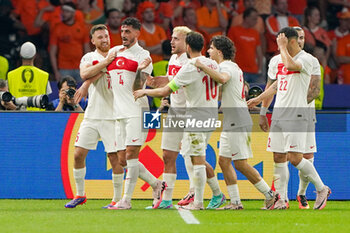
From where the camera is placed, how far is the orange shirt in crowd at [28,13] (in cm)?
1751

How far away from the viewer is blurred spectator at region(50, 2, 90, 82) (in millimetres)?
16969

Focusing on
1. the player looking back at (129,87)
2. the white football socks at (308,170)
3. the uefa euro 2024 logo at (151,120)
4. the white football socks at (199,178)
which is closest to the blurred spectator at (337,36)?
the uefa euro 2024 logo at (151,120)

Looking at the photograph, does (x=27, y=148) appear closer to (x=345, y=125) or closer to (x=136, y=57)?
(x=136, y=57)

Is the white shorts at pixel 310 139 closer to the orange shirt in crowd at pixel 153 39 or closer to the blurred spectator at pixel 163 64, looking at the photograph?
the blurred spectator at pixel 163 64

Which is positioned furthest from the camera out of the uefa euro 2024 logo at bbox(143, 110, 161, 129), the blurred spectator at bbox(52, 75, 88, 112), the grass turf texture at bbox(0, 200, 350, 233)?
the blurred spectator at bbox(52, 75, 88, 112)

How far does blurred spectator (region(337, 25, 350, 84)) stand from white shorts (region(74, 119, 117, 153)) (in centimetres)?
811

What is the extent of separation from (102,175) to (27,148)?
1.22 metres

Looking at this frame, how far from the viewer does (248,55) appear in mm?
17469

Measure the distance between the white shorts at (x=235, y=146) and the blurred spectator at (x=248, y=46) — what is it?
596 cm

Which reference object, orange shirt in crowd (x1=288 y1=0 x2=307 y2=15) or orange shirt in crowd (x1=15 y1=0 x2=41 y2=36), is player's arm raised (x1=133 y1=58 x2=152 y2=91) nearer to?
orange shirt in crowd (x1=15 y1=0 x2=41 y2=36)

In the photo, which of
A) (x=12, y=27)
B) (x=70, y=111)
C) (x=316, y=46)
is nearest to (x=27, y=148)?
(x=70, y=111)

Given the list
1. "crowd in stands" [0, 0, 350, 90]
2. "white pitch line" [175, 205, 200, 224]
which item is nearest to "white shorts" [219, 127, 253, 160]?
"white pitch line" [175, 205, 200, 224]

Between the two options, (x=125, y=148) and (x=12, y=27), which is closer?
(x=125, y=148)

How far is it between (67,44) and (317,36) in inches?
203
